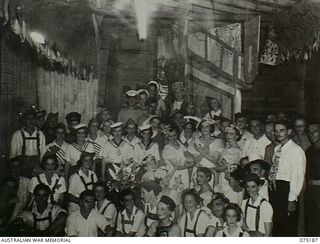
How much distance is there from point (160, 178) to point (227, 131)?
1.86 ft

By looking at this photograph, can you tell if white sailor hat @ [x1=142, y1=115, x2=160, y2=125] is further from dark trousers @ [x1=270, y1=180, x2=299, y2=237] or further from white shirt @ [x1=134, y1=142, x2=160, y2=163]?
dark trousers @ [x1=270, y1=180, x2=299, y2=237]

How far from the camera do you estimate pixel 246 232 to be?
3.79 metres

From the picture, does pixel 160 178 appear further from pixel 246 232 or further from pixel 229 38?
pixel 229 38

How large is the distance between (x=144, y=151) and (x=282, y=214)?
105cm

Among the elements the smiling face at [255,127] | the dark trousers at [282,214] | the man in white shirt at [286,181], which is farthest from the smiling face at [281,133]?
the dark trousers at [282,214]

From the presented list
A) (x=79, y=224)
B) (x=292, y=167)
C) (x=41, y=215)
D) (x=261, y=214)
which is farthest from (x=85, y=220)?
(x=292, y=167)

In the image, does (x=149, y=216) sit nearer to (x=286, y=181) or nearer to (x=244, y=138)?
(x=244, y=138)

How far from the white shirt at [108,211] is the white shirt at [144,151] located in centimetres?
35

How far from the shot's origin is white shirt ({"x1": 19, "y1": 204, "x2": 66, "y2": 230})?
147 inches

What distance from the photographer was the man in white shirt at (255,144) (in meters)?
3.81

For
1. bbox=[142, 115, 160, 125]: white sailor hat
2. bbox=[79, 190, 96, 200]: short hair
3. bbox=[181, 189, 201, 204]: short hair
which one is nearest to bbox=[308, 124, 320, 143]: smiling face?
bbox=[181, 189, 201, 204]: short hair

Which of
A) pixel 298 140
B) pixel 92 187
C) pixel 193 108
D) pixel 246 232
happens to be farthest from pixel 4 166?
pixel 298 140

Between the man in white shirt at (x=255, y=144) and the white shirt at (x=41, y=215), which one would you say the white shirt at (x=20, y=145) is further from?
the man in white shirt at (x=255, y=144)

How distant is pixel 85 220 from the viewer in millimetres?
3738
